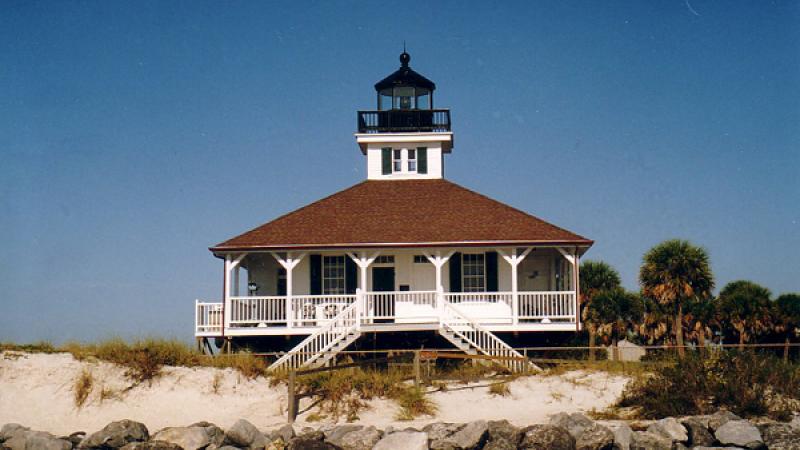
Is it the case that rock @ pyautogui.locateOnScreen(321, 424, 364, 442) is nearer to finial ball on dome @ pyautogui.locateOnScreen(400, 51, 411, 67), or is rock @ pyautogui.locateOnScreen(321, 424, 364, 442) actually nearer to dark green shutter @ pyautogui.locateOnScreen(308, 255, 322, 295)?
dark green shutter @ pyautogui.locateOnScreen(308, 255, 322, 295)

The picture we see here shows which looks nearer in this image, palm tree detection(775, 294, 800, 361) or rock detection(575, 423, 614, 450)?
rock detection(575, 423, 614, 450)

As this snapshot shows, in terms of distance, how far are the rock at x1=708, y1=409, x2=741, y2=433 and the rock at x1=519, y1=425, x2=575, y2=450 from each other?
3.07 meters

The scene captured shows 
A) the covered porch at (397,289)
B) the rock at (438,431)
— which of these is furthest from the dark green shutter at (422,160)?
the rock at (438,431)

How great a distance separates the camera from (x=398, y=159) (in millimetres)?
36812

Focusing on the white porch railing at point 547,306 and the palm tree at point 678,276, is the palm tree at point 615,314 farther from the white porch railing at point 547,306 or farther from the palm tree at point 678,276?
the white porch railing at point 547,306

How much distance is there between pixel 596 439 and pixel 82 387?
494 inches

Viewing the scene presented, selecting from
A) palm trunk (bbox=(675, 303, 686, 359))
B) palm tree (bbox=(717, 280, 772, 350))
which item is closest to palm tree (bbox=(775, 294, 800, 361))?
palm tree (bbox=(717, 280, 772, 350))

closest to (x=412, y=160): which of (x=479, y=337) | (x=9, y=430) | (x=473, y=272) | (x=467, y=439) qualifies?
(x=473, y=272)

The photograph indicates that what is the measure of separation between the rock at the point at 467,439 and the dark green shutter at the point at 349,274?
11.6 m

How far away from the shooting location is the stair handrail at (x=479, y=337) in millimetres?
27000

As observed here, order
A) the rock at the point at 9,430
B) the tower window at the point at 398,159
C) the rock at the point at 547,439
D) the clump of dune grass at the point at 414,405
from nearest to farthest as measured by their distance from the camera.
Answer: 1. the rock at the point at 547,439
2. the rock at the point at 9,430
3. the clump of dune grass at the point at 414,405
4. the tower window at the point at 398,159

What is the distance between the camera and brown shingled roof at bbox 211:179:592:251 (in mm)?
30031

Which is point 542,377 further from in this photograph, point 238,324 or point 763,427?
point 238,324

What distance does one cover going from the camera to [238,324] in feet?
98.0
